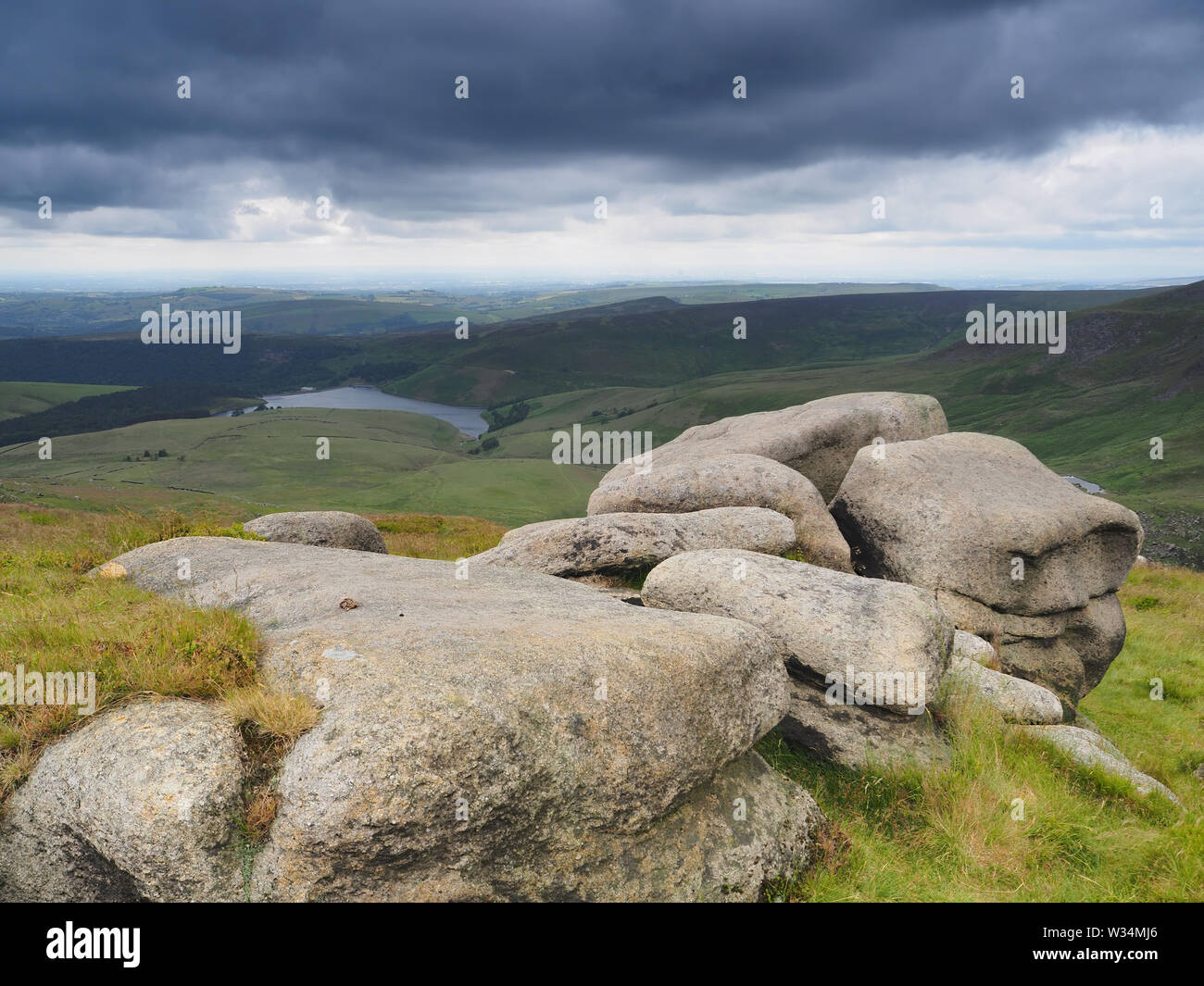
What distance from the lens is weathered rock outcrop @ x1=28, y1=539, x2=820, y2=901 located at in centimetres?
623

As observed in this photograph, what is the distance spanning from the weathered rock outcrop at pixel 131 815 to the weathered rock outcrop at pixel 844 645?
23.5 ft

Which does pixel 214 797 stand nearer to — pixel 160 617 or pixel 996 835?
pixel 160 617

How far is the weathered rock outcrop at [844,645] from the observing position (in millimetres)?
10594

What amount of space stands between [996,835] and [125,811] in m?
8.96

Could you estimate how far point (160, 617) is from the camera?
8406mm

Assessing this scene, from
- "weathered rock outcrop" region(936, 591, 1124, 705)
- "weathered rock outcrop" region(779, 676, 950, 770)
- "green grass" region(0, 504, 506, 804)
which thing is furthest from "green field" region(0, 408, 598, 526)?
"weathered rock outcrop" region(779, 676, 950, 770)

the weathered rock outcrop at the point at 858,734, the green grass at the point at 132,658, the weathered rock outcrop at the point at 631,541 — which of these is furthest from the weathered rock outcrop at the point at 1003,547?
the green grass at the point at 132,658

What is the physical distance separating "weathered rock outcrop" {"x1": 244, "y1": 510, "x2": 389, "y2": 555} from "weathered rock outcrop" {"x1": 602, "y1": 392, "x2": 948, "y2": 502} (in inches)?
302

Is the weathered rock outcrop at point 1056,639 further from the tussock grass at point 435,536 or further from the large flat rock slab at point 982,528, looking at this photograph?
the tussock grass at point 435,536

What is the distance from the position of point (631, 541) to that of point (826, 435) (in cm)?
1054

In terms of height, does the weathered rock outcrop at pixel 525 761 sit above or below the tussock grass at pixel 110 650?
below

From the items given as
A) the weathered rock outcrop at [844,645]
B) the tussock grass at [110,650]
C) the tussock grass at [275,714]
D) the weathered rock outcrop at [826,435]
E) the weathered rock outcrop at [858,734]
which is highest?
the weathered rock outcrop at [826,435]

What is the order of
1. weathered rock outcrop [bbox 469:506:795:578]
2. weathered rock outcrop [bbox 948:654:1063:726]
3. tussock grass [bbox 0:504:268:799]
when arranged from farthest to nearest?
weathered rock outcrop [bbox 469:506:795:578] → weathered rock outcrop [bbox 948:654:1063:726] → tussock grass [bbox 0:504:268:799]

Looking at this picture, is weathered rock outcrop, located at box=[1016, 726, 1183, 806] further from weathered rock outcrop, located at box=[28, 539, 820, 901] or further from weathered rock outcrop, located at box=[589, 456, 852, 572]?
weathered rock outcrop, located at box=[589, 456, 852, 572]
